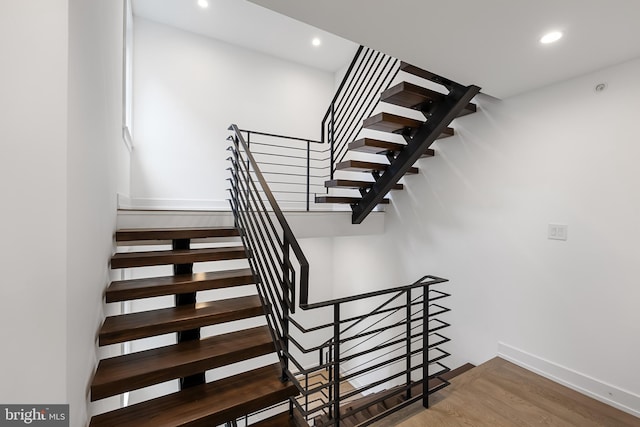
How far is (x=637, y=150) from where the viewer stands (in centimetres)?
186

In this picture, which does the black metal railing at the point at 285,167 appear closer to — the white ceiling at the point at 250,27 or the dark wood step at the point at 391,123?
the white ceiling at the point at 250,27

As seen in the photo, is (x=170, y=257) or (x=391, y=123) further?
(x=391, y=123)

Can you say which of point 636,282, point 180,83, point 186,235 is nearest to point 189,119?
point 180,83

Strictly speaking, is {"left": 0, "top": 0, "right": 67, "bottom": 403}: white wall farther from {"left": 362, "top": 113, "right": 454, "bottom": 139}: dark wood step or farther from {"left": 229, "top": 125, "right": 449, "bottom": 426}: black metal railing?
{"left": 362, "top": 113, "right": 454, "bottom": 139}: dark wood step

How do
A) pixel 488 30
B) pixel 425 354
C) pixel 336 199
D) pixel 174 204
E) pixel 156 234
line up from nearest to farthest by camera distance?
pixel 488 30, pixel 425 354, pixel 156 234, pixel 336 199, pixel 174 204

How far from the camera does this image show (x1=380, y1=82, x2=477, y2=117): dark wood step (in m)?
2.20

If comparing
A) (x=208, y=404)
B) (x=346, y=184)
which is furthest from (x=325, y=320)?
(x=208, y=404)

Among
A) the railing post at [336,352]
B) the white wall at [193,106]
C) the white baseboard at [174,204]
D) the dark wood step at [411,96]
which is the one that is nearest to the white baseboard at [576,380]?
the railing post at [336,352]

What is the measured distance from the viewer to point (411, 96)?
2.31 m

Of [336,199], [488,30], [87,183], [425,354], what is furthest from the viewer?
[336,199]

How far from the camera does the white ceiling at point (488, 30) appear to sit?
1.41 m

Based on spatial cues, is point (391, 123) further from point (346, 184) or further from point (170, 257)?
point (170, 257)

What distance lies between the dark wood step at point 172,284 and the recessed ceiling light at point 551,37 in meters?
2.54

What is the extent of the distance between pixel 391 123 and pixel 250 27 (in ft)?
9.22
